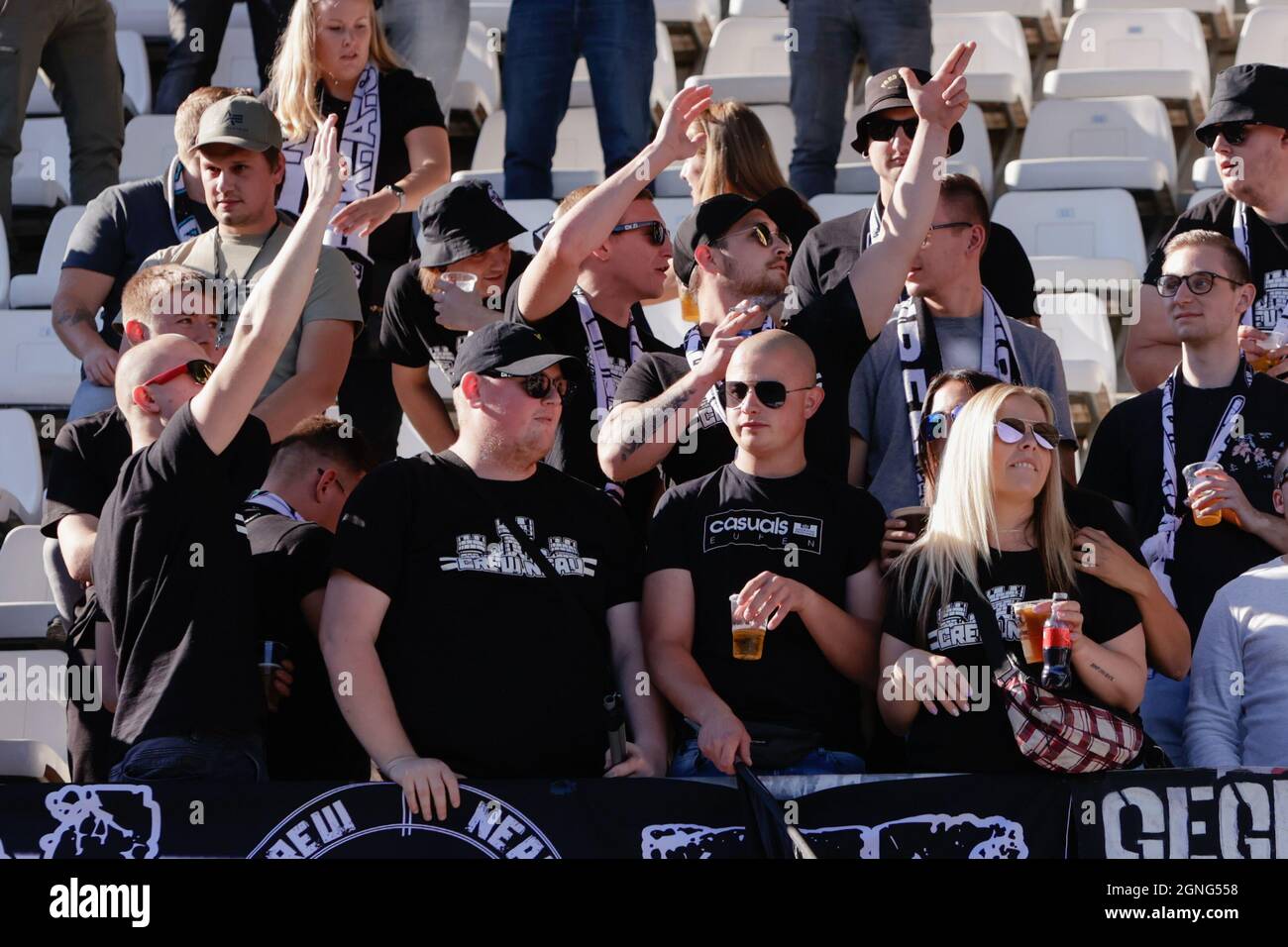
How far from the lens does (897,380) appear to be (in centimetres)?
500

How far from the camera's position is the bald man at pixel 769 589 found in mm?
4148

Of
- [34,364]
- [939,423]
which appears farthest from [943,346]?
[34,364]

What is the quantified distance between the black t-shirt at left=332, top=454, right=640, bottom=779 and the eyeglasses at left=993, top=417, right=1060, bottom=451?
958 mm

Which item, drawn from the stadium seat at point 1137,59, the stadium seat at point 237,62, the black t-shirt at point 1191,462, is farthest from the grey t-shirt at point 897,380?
the stadium seat at point 237,62

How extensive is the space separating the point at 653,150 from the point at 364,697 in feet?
5.16

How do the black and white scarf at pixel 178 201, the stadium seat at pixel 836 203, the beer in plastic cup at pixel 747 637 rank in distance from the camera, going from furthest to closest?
the stadium seat at pixel 836 203, the black and white scarf at pixel 178 201, the beer in plastic cup at pixel 747 637

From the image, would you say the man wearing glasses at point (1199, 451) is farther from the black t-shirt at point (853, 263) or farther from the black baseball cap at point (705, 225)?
the black baseball cap at point (705, 225)

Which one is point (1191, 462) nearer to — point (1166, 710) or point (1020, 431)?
point (1166, 710)

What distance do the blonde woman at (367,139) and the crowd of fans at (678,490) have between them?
332 mm

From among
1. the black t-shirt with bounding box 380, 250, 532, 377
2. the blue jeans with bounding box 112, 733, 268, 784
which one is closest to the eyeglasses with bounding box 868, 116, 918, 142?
the black t-shirt with bounding box 380, 250, 532, 377

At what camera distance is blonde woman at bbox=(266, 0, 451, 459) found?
5.93 meters

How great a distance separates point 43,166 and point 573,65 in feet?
8.22
